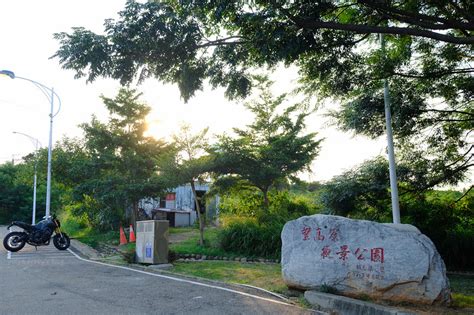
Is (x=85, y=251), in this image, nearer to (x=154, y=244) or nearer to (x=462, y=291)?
(x=154, y=244)

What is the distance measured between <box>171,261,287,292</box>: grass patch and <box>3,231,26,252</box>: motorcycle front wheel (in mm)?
6629

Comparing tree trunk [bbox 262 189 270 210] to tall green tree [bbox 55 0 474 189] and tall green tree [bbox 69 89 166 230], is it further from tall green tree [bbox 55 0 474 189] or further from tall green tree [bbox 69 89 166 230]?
tall green tree [bbox 55 0 474 189]

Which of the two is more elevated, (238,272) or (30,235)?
(30,235)

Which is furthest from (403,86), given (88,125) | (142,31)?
(88,125)

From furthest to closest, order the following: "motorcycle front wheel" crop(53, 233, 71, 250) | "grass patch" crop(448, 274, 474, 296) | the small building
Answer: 1. the small building
2. "motorcycle front wheel" crop(53, 233, 71, 250)
3. "grass patch" crop(448, 274, 474, 296)

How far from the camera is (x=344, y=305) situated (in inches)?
255

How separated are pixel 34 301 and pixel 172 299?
2325mm

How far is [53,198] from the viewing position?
43.8 metres

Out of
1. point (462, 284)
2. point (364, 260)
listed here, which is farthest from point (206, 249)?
point (462, 284)

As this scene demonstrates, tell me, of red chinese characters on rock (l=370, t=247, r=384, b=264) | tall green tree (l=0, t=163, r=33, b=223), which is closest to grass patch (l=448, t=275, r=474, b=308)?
red chinese characters on rock (l=370, t=247, r=384, b=264)

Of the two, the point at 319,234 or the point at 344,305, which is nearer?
the point at 344,305

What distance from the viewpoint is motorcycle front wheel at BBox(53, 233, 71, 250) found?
15250mm

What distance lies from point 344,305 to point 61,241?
12273 mm

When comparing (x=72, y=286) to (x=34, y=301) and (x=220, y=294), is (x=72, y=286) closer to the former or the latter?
(x=34, y=301)
